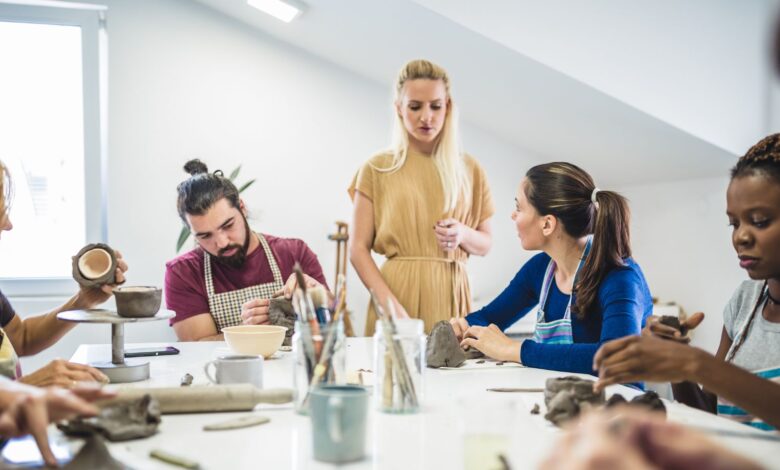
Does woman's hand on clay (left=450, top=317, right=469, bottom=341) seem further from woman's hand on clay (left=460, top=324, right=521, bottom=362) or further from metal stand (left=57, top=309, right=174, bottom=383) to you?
metal stand (left=57, top=309, right=174, bottom=383)

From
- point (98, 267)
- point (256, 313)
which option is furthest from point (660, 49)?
point (98, 267)

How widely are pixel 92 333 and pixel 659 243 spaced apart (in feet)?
10.00

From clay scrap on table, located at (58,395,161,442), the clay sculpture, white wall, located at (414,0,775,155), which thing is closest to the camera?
clay scrap on table, located at (58,395,161,442)

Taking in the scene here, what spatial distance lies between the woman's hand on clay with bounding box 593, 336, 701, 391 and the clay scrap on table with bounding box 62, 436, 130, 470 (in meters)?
0.72

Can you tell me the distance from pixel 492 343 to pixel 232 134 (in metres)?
2.49

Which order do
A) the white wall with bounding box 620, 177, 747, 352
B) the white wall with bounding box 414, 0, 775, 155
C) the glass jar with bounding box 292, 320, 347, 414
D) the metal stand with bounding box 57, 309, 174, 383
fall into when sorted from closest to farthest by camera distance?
the glass jar with bounding box 292, 320, 347, 414 → the metal stand with bounding box 57, 309, 174, 383 → the white wall with bounding box 414, 0, 775, 155 → the white wall with bounding box 620, 177, 747, 352

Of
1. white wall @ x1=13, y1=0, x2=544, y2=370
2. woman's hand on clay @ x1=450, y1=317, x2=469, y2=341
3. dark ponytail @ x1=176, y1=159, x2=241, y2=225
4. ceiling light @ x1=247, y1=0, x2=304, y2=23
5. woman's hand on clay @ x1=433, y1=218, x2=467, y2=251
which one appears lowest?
woman's hand on clay @ x1=450, y1=317, x2=469, y2=341

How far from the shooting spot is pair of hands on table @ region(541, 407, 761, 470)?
16.1 inches

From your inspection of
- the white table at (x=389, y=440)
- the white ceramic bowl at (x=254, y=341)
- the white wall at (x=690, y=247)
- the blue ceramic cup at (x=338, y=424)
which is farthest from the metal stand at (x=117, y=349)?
the white wall at (x=690, y=247)

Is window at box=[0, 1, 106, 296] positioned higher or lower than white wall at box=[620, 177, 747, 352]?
higher

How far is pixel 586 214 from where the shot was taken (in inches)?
72.7

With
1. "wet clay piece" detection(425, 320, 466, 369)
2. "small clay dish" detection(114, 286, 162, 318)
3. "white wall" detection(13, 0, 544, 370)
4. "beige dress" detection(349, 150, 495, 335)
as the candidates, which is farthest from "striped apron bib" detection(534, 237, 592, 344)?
"white wall" detection(13, 0, 544, 370)

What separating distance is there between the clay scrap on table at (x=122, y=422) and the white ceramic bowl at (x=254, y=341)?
1.87ft

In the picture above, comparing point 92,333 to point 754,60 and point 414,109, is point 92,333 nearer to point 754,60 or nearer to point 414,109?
point 414,109
